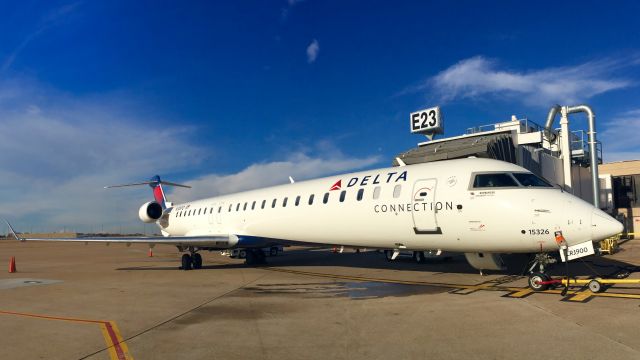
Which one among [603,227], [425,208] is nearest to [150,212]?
[425,208]

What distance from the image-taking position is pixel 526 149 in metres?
21.9

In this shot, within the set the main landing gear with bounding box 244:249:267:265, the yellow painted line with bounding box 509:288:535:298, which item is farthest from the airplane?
the main landing gear with bounding box 244:249:267:265

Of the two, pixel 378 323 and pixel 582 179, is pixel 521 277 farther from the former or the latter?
pixel 582 179

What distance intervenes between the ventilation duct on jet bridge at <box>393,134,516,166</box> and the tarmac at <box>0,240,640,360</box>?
7272 mm

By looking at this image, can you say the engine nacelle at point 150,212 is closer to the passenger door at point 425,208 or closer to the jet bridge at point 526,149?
the jet bridge at point 526,149

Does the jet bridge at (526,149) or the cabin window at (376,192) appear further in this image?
the jet bridge at (526,149)

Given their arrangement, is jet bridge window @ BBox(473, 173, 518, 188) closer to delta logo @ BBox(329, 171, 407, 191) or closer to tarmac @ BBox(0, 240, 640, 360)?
delta logo @ BBox(329, 171, 407, 191)

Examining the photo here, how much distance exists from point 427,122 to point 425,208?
18144 millimetres

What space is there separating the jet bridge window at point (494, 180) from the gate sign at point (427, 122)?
17611mm

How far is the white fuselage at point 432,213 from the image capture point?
10016mm

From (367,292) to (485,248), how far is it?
3.23 m

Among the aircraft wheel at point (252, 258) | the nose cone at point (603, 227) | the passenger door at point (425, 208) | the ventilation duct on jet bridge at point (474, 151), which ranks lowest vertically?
the aircraft wheel at point (252, 258)

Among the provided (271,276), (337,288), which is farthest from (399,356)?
(271,276)

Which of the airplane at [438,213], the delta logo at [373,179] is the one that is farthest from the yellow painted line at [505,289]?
the delta logo at [373,179]
